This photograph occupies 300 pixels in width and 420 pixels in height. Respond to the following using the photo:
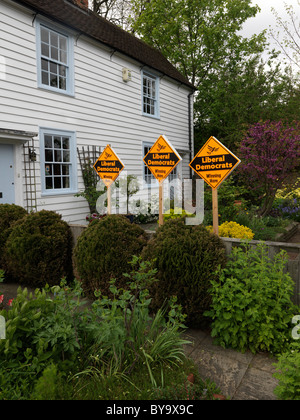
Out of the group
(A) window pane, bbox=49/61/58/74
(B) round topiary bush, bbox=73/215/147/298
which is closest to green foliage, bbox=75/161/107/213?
(A) window pane, bbox=49/61/58/74

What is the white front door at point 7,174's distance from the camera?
6977 mm

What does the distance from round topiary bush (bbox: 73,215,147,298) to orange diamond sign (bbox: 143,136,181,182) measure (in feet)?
3.34

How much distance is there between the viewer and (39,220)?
465 cm

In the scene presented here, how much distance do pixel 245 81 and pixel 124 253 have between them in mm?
16066

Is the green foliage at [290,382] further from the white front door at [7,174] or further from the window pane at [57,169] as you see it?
the window pane at [57,169]

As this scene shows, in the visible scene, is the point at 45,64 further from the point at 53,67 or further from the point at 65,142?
the point at 65,142

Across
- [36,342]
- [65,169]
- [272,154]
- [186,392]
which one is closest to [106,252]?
[36,342]

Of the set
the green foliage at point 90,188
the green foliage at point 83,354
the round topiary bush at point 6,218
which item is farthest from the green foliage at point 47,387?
the green foliage at point 90,188

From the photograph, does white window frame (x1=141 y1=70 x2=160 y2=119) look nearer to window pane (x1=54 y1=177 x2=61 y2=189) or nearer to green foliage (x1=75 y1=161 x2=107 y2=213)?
green foliage (x1=75 y1=161 x2=107 y2=213)

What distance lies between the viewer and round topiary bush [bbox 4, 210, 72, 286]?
4508 millimetres

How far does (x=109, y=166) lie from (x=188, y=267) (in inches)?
117

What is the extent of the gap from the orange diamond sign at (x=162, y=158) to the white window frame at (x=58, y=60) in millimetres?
4427
